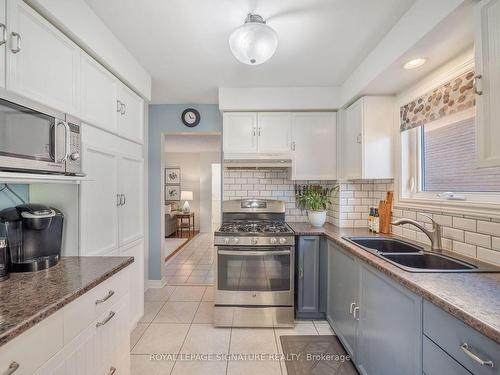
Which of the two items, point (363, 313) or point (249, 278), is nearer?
point (363, 313)

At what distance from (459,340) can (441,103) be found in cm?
156

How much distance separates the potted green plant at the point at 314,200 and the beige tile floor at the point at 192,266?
1.26m

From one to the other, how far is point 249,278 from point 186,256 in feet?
8.61

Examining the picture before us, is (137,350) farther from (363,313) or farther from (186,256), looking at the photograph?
(186,256)

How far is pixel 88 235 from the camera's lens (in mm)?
1534

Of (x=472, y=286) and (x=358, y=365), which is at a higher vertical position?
(x=472, y=286)

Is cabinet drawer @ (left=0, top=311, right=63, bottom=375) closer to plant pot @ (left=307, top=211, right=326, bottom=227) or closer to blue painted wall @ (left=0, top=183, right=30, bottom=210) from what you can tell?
blue painted wall @ (left=0, top=183, right=30, bottom=210)

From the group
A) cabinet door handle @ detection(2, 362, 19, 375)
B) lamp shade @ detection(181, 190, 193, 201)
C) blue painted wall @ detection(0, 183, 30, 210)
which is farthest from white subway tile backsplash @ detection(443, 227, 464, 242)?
lamp shade @ detection(181, 190, 193, 201)

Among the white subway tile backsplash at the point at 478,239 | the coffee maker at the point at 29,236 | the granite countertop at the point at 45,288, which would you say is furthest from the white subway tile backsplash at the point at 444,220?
the coffee maker at the point at 29,236

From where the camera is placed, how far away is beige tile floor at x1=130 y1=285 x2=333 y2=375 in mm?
1754

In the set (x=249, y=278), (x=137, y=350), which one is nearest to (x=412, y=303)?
(x=249, y=278)

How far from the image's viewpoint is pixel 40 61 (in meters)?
1.20

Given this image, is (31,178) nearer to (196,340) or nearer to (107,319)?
(107,319)

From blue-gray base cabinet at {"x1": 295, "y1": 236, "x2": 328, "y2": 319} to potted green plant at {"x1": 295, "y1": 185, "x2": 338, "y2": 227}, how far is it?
0.34 metres
